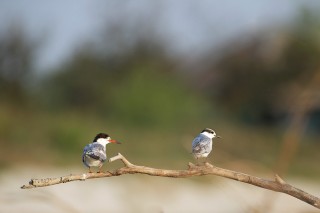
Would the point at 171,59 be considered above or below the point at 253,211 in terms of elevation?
above

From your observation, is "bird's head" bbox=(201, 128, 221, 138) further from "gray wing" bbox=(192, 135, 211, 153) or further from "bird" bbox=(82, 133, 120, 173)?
"bird" bbox=(82, 133, 120, 173)

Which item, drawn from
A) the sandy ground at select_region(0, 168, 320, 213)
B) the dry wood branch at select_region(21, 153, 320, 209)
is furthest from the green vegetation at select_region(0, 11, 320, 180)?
the dry wood branch at select_region(21, 153, 320, 209)

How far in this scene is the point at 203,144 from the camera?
1354mm

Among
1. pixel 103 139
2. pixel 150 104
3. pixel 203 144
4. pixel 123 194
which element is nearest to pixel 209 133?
pixel 203 144

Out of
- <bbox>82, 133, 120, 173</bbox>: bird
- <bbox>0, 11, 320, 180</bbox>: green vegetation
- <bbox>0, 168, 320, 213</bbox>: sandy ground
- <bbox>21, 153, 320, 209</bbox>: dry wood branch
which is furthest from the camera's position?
<bbox>0, 11, 320, 180</bbox>: green vegetation

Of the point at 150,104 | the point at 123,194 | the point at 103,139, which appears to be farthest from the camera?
the point at 150,104

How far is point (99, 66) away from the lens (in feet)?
56.7

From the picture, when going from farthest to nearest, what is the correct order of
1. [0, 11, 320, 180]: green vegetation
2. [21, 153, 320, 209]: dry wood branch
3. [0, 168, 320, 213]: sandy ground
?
[0, 11, 320, 180]: green vegetation, [0, 168, 320, 213]: sandy ground, [21, 153, 320, 209]: dry wood branch

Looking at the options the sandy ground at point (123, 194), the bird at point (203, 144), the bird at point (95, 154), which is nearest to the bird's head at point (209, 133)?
the bird at point (203, 144)

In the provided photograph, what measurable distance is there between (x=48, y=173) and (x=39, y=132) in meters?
2.16

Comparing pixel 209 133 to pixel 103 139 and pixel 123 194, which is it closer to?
pixel 103 139

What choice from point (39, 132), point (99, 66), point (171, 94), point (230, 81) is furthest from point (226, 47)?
point (39, 132)

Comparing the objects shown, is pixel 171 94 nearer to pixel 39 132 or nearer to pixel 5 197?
pixel 39 132

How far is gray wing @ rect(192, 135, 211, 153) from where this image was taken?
134 cm
